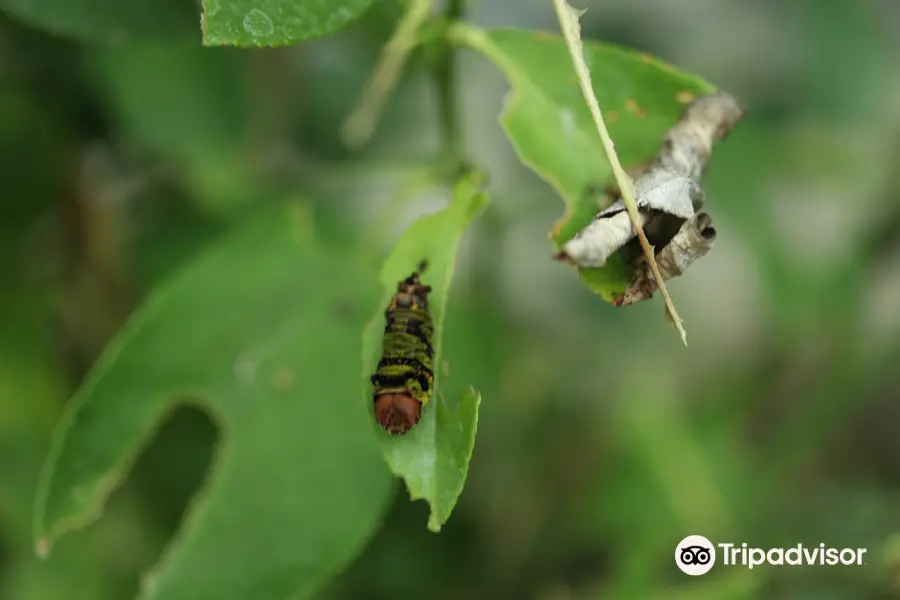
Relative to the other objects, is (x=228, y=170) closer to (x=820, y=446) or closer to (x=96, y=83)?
(x=96, y=83)

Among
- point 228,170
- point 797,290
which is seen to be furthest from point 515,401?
point 228,170

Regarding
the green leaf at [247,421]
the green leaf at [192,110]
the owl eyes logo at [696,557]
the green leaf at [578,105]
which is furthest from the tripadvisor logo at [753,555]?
the green leaf at [192,110]

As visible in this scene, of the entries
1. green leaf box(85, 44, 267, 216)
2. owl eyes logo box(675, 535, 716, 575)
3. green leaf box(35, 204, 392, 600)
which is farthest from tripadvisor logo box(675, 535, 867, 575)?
green leaf box(85, 44, 267, 216)

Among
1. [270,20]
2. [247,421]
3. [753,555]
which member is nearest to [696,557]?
[753,555]

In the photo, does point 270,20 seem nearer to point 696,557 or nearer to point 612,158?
point 612,158

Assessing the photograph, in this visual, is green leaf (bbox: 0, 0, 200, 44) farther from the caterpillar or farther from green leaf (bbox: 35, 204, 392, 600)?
the caterpillar

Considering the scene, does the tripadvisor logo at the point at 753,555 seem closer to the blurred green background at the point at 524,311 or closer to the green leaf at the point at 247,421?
the blurred green background at the point at 524,311
